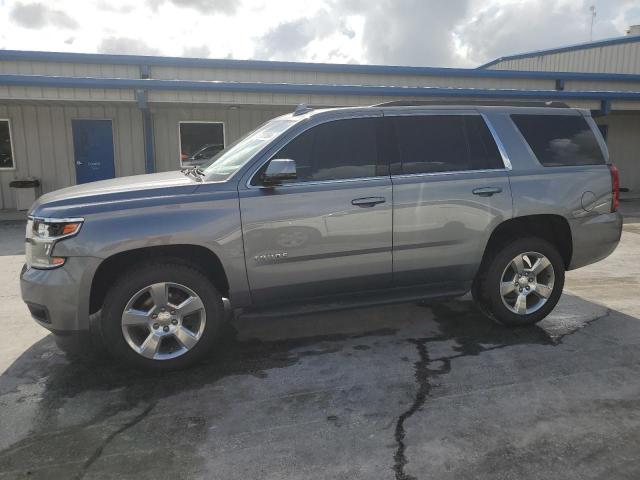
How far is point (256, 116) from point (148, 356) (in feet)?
38.7

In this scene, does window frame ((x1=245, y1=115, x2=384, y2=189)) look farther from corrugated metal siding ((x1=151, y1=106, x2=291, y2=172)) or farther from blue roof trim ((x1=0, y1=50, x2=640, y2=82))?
blue roof trim ((x1=0, y1=50, x2=640, y2=82))

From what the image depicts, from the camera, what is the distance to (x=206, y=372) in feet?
12.7

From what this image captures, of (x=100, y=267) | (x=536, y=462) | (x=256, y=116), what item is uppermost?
(x=256, y=116)

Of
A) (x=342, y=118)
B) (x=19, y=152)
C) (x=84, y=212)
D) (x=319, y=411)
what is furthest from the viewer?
(x=19, y=152)

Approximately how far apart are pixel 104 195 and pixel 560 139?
4035 mm

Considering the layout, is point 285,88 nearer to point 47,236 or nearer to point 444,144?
point 444,144

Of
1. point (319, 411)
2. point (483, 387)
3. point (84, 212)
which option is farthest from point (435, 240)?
point (84, 212)

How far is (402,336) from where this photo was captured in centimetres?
455

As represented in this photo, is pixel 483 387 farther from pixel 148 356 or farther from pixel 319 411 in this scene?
pixel 148 356

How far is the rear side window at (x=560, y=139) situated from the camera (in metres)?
4.61

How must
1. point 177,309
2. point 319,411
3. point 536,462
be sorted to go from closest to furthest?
1. point 536,462
2. point 319,411
3. point 177,309

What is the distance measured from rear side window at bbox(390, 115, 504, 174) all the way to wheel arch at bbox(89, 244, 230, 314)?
1776 millimetres

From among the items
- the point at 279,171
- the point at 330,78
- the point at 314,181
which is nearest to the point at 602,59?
the point at 330,78

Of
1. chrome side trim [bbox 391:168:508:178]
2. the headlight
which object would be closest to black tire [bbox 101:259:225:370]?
the headlight
